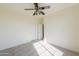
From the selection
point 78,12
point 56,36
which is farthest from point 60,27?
point 78,12

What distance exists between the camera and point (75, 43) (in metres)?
4.43

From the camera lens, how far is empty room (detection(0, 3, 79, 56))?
4.30 metres

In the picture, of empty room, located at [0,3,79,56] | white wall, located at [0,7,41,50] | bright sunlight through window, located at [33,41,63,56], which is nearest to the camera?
bright sunlight through window, located at [33,41,63,56]

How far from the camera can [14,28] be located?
5727 mm

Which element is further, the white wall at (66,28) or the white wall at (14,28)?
the white wall at (14,28)

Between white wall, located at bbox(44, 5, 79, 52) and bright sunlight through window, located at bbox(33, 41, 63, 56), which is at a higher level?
white wall, located at bbox(44, 5, 79, 52)

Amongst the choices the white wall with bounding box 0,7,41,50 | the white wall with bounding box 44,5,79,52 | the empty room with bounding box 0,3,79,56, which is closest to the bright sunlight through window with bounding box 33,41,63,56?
the empty room with bounding box 0,3,79,56

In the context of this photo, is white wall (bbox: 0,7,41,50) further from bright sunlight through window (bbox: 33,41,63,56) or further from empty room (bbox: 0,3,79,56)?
bright sunlight through window (bbox: 33,41,63,56)

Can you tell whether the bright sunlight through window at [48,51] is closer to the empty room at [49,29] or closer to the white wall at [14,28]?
the empty room at [49,29]

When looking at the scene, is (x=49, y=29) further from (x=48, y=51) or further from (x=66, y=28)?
(x=48, y=51)

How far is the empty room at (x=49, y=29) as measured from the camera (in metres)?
4.30

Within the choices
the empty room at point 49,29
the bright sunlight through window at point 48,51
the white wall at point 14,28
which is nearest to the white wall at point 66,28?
Answer: the empty room at point 49,29

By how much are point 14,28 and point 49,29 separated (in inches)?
95.6

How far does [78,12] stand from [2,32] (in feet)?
12.6
